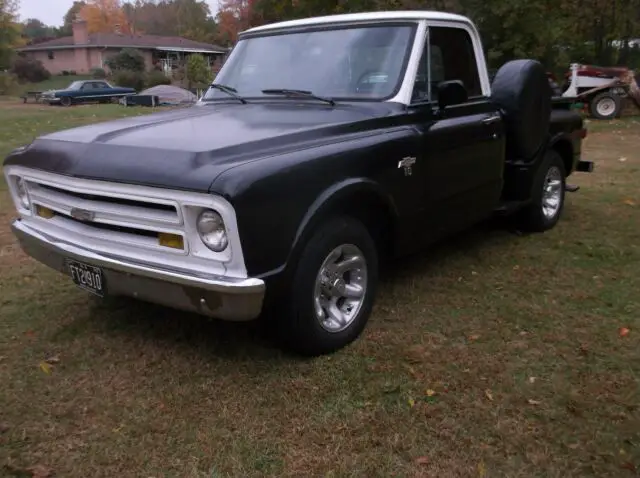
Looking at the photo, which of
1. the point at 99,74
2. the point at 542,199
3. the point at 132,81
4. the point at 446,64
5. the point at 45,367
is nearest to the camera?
the point at 45,367

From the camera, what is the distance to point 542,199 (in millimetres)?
6078

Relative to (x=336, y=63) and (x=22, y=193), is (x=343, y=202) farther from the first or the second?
(x=22, y=193)

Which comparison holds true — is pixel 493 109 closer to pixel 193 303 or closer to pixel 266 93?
pixel 266 93

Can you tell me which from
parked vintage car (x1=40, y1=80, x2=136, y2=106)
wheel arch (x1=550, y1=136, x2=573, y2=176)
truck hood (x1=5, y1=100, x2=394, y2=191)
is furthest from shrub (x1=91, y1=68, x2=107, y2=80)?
truck hood (x1=5, y1=100, x2=394, y2=191)

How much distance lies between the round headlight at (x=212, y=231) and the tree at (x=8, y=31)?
5884cm

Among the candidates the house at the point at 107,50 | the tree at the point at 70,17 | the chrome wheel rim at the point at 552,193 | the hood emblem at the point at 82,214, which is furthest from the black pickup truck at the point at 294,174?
the tree at the point at 70,17

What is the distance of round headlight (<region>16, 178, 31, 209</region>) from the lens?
4.02 meters

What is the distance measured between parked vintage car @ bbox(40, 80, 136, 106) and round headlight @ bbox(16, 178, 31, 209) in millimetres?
33420

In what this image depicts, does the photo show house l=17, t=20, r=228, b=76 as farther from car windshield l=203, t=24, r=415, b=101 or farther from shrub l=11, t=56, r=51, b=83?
car windshield l=203, t=24, r=415, b=101

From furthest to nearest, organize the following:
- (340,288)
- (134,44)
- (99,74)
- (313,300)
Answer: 1. (134,44)
2. (99,74)
3. (340,288)
4. (313,300)

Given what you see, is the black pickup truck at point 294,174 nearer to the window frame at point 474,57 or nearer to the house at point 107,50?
the window frame at point 474,57

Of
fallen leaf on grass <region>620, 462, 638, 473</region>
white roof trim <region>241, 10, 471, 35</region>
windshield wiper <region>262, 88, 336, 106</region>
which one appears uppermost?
white roof trim <region>241, 10, 471, 35</region>

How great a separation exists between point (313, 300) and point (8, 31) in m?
61.3

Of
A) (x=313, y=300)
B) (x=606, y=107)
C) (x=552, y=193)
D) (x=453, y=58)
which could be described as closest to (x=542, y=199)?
(x=552, y=193)
